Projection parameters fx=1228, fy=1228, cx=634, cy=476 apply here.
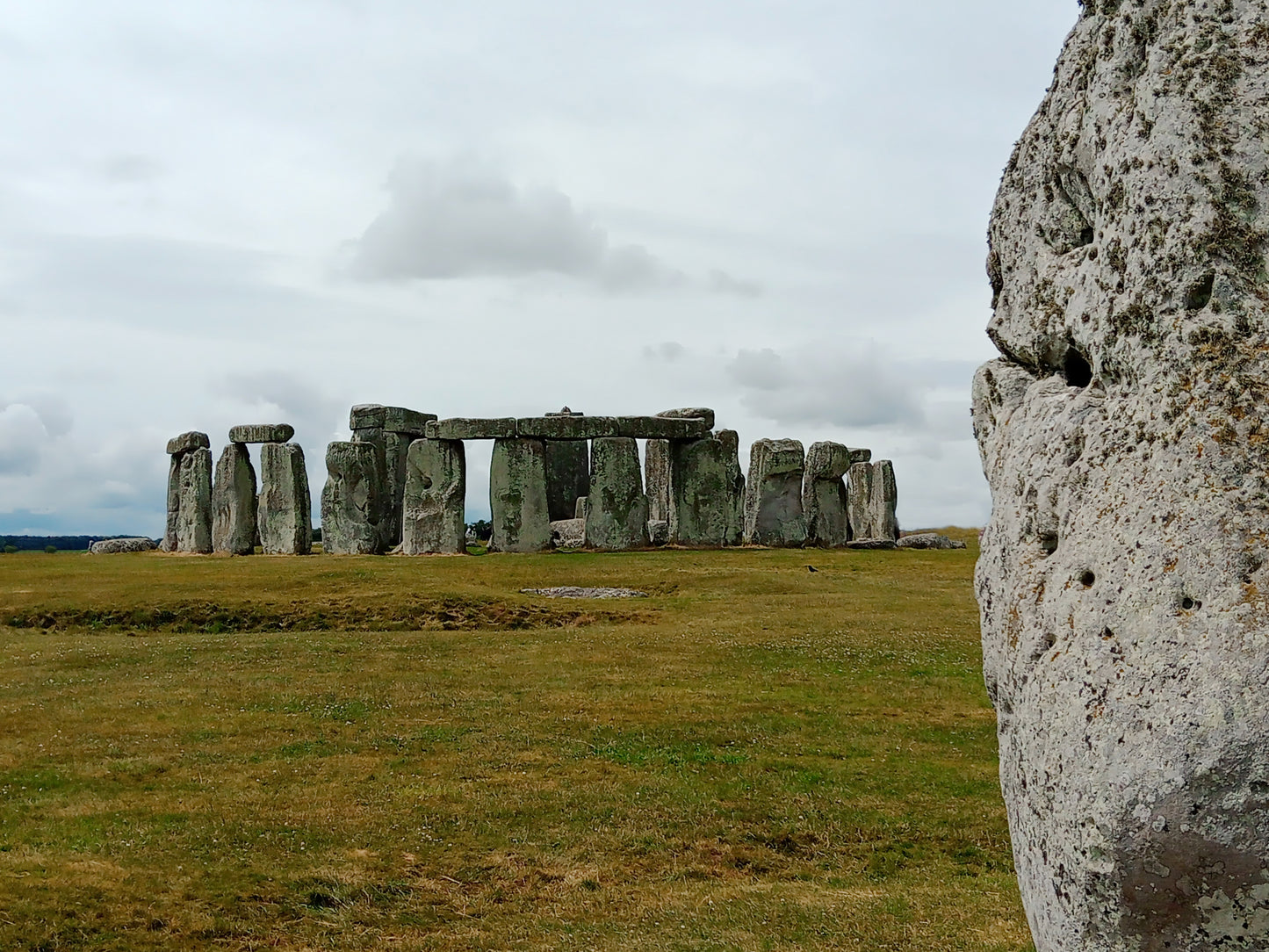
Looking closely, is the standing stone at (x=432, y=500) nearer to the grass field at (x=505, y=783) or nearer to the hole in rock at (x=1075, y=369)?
the grass field at (x=505, y=783)

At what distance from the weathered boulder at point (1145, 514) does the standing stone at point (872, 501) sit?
124ft

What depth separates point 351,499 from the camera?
126 ft

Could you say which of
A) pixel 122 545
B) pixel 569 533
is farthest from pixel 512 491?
pixel 122 545

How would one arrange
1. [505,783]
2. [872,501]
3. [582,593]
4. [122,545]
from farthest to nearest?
1. [122,545]
2. [872,501]
3. [582,593]
4. [505,783]

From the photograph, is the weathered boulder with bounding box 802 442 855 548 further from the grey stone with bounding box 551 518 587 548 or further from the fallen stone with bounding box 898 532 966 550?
the grey stone with bounding box 551 518 587 548

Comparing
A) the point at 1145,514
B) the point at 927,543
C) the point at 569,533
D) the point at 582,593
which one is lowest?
the point at 582,593

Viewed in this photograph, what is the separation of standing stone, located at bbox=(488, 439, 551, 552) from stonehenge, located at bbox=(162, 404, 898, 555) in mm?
37

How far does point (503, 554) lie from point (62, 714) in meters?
19.4

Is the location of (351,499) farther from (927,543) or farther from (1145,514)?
(1145,514)

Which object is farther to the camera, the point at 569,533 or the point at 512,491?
the point at 569,533

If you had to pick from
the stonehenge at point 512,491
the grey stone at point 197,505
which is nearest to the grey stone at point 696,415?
the stonehenge at point 512,491

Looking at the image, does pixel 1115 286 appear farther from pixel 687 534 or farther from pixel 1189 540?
pixel 687 534

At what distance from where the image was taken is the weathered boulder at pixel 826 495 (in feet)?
128

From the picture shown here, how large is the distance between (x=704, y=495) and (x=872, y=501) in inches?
346
